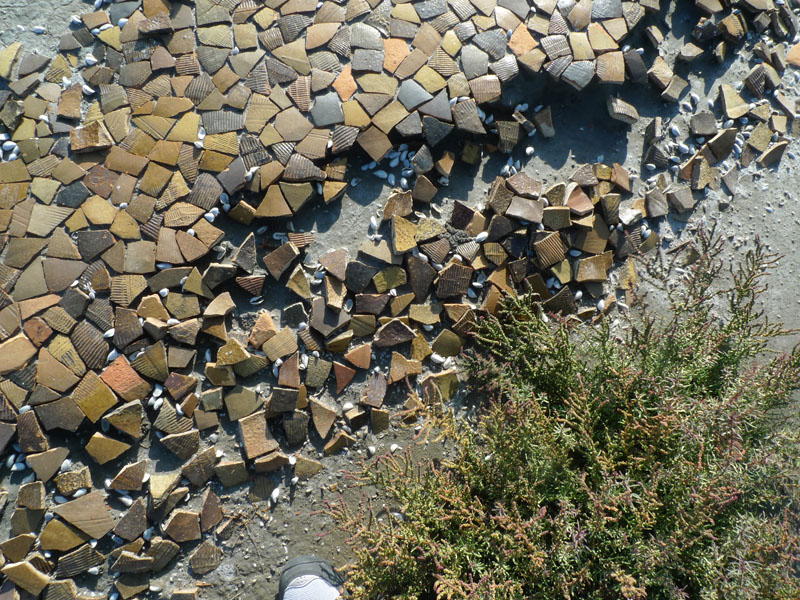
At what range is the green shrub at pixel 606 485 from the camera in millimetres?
1902

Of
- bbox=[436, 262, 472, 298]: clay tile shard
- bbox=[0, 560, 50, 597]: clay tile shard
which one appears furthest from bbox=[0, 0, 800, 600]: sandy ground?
bbox=[436, 262, 472, 298]: clay tile shard

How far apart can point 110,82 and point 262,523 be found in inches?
77.4

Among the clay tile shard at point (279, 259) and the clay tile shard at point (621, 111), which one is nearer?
the clay tile shard at point (279, 259)

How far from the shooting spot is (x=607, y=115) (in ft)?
9.07

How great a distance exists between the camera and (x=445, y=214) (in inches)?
101

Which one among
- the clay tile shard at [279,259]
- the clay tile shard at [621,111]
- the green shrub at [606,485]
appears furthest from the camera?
the clay tile shard at [621,111]

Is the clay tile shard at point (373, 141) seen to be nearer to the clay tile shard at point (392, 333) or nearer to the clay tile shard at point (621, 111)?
the clay tile shard at point (392, 333)

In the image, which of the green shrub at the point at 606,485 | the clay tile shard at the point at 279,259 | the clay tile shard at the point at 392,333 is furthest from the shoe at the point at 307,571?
the clay tile shard at the point at 279,259

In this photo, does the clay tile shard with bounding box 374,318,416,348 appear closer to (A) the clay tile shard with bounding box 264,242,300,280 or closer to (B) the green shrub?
(B) the green shrub

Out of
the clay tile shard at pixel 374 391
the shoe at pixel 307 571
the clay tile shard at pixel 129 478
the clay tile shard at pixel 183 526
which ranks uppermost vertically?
the clay tile shard at pixel 374 391

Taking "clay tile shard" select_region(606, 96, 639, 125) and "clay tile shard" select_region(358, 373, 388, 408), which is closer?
"clay tile shard" select_region(358, 373, 388, 408)

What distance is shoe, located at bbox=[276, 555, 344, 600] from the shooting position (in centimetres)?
223

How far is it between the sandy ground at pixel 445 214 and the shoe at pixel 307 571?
4 cm

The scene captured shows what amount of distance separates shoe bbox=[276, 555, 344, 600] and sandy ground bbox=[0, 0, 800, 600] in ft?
0.12
